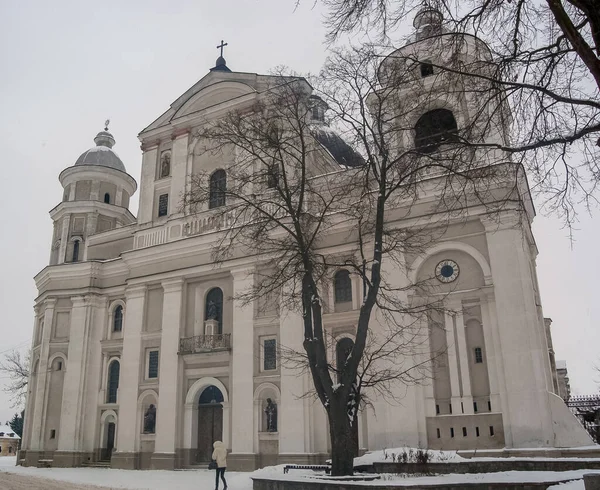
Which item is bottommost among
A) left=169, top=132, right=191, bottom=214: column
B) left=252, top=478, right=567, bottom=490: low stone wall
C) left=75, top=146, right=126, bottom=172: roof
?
left=252, top=478, right=567, bottom=490: low stone wall

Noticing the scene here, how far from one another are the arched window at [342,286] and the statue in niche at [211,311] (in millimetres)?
5748

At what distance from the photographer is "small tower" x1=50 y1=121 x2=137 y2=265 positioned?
31.1m

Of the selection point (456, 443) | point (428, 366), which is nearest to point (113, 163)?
point (428, 366)

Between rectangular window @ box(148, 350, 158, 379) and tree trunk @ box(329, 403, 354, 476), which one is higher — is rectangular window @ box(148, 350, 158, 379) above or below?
above

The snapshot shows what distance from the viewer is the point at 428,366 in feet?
63.4

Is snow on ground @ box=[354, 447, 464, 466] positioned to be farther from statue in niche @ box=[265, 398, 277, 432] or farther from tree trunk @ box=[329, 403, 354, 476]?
statue in niche @ box=[265, 398, 277, 432]

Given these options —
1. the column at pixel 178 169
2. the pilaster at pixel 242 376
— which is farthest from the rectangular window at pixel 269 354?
the column at pixel 178 169

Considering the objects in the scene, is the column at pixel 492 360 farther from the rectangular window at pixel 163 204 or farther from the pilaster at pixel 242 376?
the rectangular window at pixel 163 204

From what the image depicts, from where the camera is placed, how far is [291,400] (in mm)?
21500

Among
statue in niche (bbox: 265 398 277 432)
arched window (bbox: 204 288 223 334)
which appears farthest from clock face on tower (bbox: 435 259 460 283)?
arched window (bbox: 204 288 223 334)

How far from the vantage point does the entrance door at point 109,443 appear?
1045 inches

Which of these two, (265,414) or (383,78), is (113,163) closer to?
(265,414)

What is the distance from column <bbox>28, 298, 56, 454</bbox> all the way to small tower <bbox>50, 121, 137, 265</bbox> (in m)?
3.05

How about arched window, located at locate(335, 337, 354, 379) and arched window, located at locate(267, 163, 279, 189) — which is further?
arched window, located at locate(335, 337, 354, 379)
